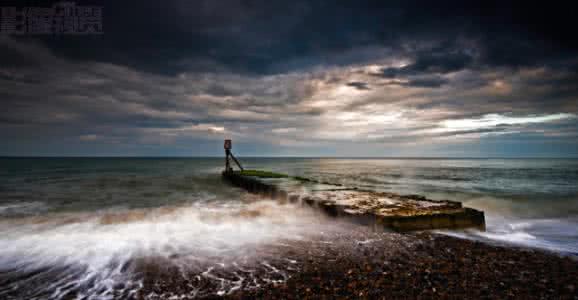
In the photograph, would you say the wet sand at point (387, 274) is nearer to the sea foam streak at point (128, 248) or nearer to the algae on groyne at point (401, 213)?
the sea foam streak at point (128, 248)

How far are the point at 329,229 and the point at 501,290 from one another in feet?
13.5

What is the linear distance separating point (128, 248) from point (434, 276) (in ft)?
20.8

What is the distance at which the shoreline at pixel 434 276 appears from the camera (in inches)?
145

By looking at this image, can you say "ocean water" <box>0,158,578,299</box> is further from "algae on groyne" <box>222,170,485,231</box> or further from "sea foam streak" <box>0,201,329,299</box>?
"algae on groyne" <box>222,170,485,231</box>

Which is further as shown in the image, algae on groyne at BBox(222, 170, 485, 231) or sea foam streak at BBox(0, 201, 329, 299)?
algae on groyne at BBox(222, 170, 485, 231)

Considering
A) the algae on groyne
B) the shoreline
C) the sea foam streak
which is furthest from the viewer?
the algae on groyne

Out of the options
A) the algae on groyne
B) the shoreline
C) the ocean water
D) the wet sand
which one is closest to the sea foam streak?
the ocean water

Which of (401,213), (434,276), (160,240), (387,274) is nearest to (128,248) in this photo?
(160,240)

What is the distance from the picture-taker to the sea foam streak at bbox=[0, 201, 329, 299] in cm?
441

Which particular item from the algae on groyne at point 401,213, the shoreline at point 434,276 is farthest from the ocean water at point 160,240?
the shoreline at point 434,276

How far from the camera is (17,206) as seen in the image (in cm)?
1298

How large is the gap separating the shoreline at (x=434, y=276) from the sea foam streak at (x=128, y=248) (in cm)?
68

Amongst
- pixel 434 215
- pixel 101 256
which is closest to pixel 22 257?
pixel 101 256

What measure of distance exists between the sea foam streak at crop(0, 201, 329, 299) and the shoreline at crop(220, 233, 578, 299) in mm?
682
